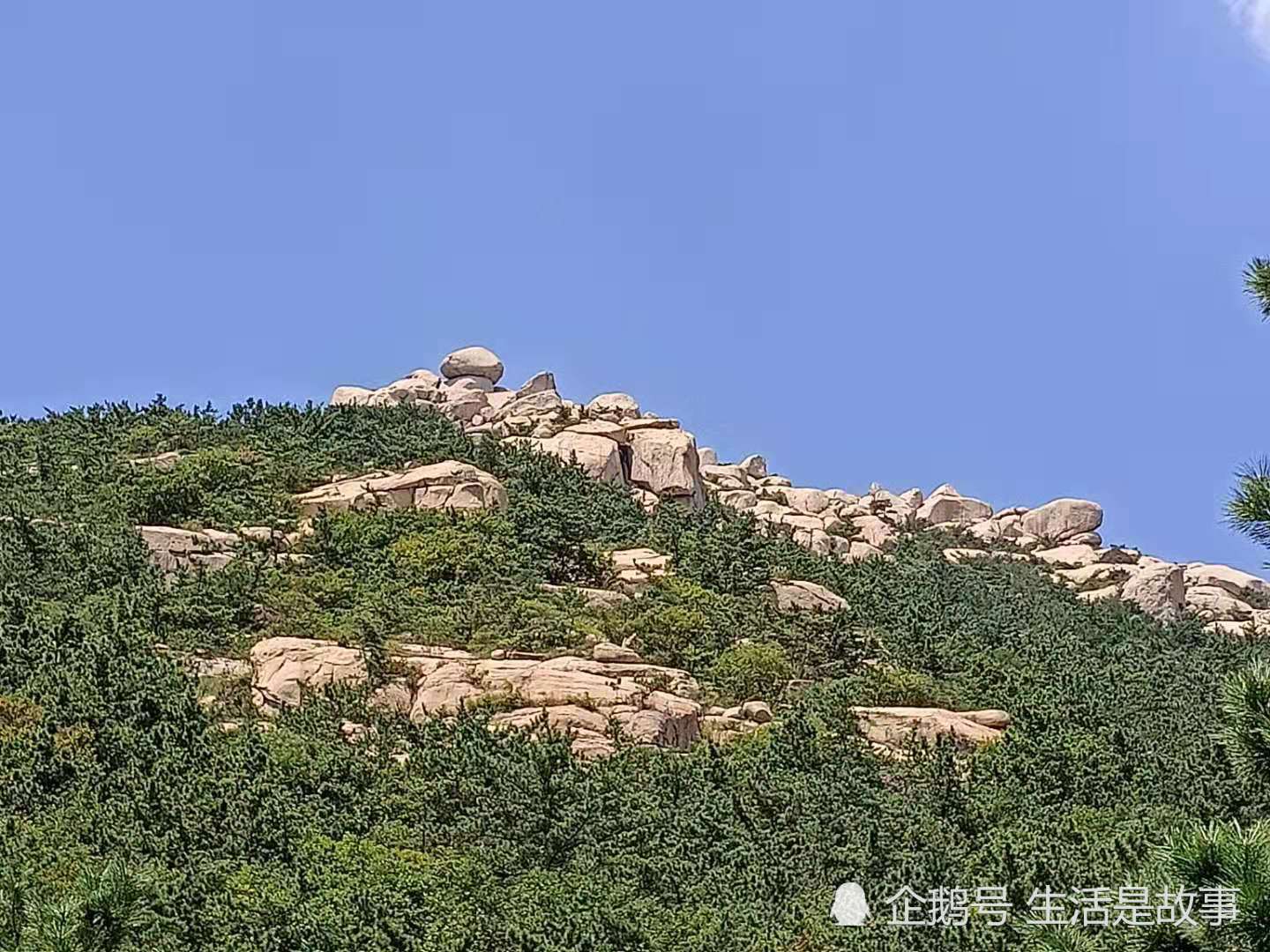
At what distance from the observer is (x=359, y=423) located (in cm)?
2988

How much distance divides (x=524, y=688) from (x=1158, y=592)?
19.5 m

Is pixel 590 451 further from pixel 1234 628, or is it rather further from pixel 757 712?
pixel 1234 628

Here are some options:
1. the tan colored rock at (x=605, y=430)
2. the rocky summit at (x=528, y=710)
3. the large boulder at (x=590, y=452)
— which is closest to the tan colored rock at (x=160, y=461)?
the rocky summit at (x=528, y=710)

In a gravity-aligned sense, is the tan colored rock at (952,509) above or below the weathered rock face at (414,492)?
above

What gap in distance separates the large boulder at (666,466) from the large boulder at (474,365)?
13.9 metres

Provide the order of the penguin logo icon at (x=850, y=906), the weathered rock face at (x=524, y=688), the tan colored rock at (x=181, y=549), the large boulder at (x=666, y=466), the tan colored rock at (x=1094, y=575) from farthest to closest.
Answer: the tan colored rock at (x=1094, y=575)
the large boulder at (x=666, y=466)
the tan colored rock at (x=181, y=549)
the weathered rock face at (x=524, y=688)
the penguin logo icon at (x=850, y=906)

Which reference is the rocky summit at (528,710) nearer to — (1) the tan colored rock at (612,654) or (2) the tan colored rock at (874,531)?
(1) the tan colored rock at (612,654)

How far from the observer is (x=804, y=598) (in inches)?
961

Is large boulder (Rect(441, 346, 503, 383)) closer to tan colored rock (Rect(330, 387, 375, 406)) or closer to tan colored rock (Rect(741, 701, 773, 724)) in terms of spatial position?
tan colored rock (Rect(330, 387, 375, 406))

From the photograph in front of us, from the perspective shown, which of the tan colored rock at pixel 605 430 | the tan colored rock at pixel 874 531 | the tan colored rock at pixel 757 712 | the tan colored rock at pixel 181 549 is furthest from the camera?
the tan colored rock at pixel 874 531

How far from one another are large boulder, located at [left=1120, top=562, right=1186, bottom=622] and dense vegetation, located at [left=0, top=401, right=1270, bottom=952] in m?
4.15

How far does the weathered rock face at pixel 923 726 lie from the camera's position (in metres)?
18.4

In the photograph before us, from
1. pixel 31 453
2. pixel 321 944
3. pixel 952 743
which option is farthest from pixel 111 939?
pixel 31 453

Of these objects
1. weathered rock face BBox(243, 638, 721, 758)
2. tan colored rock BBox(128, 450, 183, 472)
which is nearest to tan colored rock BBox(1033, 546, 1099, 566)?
weathered rock face BBox(243, 638, 721, 758)
